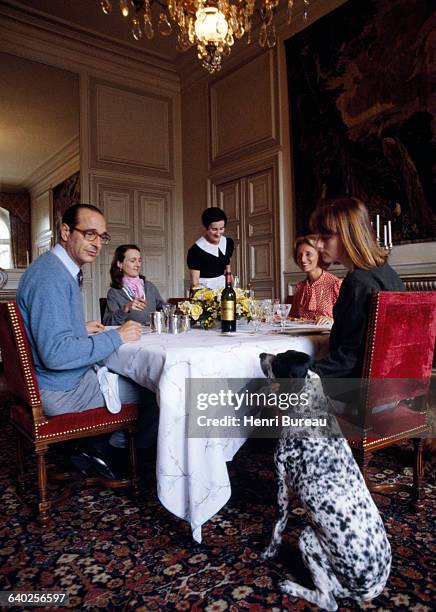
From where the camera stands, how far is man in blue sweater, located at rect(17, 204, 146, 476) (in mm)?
1796

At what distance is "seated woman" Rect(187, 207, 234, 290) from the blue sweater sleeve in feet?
5.99

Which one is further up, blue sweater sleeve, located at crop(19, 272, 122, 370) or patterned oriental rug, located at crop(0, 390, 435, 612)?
blue sweater sleeve, located at crop(19, 272, 122, 370)

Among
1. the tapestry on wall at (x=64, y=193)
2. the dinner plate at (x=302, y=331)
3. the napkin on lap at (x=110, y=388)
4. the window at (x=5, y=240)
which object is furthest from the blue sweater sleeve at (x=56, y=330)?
the tapestry on wall at (x=64, y=193)

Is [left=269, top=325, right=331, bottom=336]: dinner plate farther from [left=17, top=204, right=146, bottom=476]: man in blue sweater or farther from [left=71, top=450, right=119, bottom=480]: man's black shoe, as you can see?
[left=71, top=450, right=119, bottom=480]: man's black shoe

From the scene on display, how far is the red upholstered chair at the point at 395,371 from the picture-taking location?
1.62 m

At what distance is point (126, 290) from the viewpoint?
3.55 metres

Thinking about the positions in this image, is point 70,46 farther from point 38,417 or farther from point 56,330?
point 38,417

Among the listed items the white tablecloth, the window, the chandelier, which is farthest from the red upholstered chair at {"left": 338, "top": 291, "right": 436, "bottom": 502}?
the window

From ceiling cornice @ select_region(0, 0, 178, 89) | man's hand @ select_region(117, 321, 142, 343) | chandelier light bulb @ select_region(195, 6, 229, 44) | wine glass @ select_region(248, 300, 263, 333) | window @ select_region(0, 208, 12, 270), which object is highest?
ceiling cornice @ select_region(0, 0, 178, 89)

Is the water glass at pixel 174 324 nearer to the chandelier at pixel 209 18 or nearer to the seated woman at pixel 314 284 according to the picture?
the seated woman at pixel 314 284

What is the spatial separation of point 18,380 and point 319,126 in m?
4.34

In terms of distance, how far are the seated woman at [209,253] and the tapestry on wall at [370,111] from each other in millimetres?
1721

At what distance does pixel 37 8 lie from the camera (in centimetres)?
558

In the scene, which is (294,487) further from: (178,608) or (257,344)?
(257,344)
